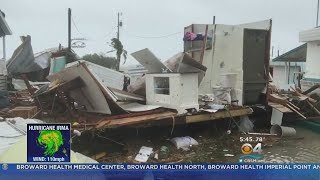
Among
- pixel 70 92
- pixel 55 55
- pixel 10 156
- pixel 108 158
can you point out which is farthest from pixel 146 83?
pixel 10 156

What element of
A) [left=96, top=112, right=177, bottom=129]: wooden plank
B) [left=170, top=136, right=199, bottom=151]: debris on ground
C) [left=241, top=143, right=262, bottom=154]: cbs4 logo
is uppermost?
[left=96, top=112, right=177, bottom=129]: wooden plank

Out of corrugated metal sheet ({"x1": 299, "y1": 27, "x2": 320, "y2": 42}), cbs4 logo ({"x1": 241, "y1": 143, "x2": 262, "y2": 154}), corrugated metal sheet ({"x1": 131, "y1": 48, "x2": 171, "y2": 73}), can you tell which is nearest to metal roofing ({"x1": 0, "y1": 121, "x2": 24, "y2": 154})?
corrugated metal sheet ({"x1": 131, "y1": 48, "x2": 171, "y2": 73})

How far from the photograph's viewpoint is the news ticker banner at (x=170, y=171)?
2.38 metres

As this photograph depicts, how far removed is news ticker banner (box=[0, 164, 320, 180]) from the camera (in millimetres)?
2379

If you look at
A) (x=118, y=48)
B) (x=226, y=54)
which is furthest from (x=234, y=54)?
(x=118, y=48)

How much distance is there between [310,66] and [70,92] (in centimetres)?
211

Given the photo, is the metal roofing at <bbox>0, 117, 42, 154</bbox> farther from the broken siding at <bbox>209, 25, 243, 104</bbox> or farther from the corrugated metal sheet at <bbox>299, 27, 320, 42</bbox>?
the corrugated metal sheet at <bbox>299, 27, 320, 42</bbox>

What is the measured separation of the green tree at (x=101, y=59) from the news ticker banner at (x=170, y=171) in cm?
68

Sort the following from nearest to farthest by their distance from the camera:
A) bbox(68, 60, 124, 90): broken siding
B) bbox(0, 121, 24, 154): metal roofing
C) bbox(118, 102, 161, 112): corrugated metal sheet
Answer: bbox(0, 121, 24, 154): metal roofing < bbox(68, 60, 124, 90): broken siding < bbox(118, 102, 161, 112): corrugated metal sheet

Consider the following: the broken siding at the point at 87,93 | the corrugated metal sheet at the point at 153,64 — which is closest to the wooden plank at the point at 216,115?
the corrugated metal sheet at the point at 153,64

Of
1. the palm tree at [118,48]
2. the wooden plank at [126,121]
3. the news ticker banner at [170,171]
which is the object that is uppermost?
the palm tree at [118,48]

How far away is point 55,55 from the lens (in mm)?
2494

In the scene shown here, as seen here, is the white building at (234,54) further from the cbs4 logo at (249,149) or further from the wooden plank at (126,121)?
the cbs4 logo at (249,149)

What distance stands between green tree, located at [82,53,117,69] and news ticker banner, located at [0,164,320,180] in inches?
26.8
